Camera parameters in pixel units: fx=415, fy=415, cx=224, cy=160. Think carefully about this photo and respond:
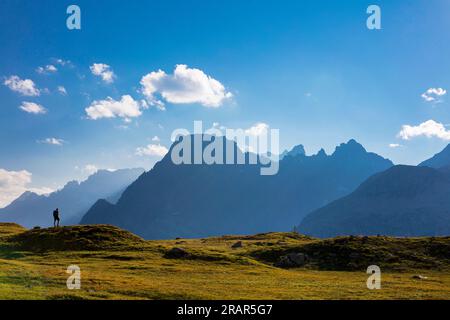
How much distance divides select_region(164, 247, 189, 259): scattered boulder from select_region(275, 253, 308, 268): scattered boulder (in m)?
17.4

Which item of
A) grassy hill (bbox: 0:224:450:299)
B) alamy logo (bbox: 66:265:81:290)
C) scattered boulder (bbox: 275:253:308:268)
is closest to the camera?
alamy logo (bbox: 66:265:81:290)

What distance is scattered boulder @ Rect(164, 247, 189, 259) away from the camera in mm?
71400

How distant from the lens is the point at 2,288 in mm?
37312

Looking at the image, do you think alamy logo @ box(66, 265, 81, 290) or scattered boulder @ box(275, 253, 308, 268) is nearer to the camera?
alamy logo @ box(66, 265, 81, 290)

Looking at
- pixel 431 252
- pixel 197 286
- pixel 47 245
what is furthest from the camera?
pixel 431 252

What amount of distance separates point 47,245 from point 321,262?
2004 inches

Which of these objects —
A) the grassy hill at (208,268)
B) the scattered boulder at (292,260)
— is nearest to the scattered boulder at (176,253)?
the grassy hill at (208,268)

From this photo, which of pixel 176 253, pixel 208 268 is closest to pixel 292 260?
pixel 208 268

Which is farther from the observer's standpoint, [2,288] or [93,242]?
[93,242]

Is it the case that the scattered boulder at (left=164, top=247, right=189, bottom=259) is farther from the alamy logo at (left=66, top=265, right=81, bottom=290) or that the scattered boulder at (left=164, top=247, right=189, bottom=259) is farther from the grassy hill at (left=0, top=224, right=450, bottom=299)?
the alamy logo at (left=66, top=265, right=81, bottom=290)

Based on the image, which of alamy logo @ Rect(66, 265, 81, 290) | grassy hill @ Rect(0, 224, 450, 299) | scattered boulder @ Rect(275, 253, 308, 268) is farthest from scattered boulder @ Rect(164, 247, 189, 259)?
alamy logo @ Rect(66, 265, 81, 290)

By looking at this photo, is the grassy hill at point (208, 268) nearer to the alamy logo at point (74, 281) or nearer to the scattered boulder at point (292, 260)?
the scattered boulder at point (292, 260)
